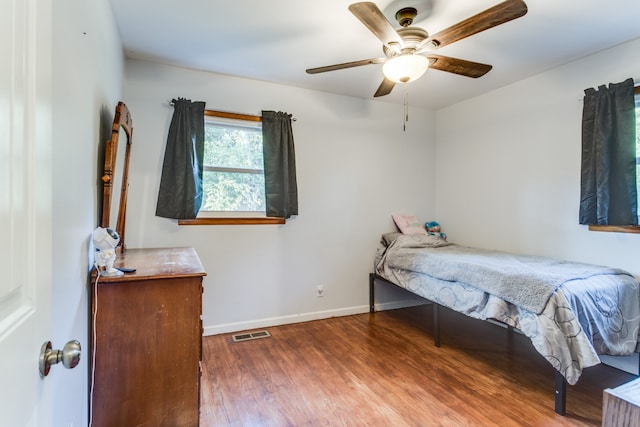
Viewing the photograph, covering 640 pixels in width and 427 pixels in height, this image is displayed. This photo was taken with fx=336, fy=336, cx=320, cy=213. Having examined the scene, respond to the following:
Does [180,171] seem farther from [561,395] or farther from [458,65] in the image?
[561,395]

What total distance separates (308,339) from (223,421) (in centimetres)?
123

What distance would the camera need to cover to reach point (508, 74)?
122 inches

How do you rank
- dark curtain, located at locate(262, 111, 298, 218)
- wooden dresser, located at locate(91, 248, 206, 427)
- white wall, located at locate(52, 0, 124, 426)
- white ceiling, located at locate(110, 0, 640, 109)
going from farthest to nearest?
dark curtain, located at locate(262, 111, 298, 218), white ceiling, located at locate(110, 0, 640, 109), wooden dresser, located at locate(91, 248, 206, 427), white wall, located at locate(52, 0, 124, 426)

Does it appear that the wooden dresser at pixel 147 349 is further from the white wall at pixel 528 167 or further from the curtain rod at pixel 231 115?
the white wall at pixel 528 167

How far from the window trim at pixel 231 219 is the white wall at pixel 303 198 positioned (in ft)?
0.16

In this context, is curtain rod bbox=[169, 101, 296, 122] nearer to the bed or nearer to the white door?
the bed

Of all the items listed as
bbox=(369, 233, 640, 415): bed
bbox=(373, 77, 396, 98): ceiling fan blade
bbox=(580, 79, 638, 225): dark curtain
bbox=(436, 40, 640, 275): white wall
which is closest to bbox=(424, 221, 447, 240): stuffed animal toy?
bbox=(436, 40, 640, 275): white wall

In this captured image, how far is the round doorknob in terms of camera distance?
0.67 metres

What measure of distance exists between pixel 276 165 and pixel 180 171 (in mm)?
877

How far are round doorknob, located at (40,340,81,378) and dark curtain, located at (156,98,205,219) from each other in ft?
7.59

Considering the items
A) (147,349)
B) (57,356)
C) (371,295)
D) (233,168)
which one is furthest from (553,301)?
(233,168)

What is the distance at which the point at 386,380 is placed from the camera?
7.70 ft

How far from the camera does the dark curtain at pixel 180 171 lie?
9.54ft

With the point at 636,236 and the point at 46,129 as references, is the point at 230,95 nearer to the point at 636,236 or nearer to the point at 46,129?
the point at 46,129
